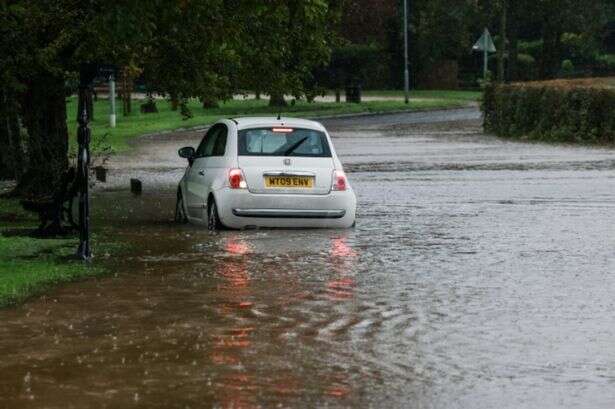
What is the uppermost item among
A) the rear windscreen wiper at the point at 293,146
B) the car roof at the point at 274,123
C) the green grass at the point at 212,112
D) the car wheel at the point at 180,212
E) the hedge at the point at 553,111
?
the car roof at the point at 274,123

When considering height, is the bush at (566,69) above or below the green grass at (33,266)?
below

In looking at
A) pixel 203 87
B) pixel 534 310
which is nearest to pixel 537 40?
pixel 203 87

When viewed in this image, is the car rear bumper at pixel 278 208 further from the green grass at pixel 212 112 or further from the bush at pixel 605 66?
the bush at pixel 605 66

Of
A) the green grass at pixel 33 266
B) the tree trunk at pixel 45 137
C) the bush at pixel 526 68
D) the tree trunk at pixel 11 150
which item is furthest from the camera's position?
the bush at pixel 526 68

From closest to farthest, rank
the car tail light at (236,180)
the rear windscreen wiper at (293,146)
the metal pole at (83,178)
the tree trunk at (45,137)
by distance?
the metal pole at (83,178)
the car tail light at (236,180)
the rear windscreen wiper at (293,146)
the tree trunk at (45,137)

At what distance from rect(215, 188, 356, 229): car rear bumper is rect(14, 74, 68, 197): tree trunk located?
5638 millimetres

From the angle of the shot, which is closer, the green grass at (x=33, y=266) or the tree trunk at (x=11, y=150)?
the green grass at (x=33, y=266)

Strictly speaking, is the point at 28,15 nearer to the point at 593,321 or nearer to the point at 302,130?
the point at 302,130

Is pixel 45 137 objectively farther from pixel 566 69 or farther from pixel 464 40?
pixel 566 69

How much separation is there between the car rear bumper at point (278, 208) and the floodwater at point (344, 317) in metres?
0.23

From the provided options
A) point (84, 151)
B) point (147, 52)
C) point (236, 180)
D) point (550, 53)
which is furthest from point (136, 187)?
point (550, 53)

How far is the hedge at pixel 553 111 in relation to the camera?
42562 mm

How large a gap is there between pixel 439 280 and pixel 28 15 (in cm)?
880

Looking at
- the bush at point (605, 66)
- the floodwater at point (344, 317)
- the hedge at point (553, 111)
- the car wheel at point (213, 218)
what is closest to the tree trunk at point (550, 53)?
the bush at point (605, 66)
